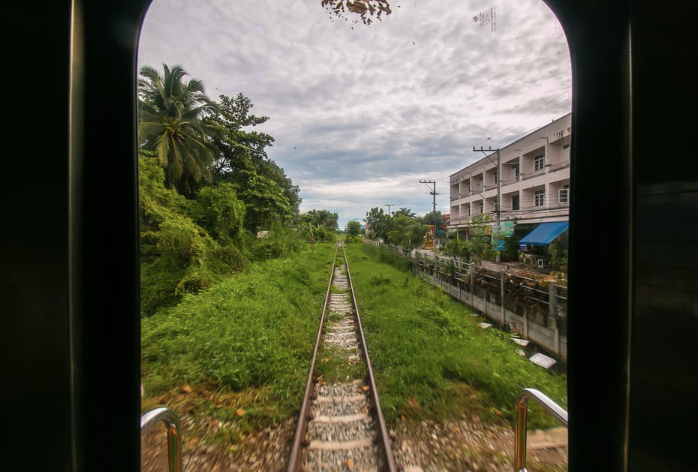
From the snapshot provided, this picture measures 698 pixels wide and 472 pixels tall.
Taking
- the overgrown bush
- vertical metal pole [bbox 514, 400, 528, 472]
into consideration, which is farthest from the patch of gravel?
the overgrown bush

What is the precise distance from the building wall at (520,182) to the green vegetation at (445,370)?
213 cm

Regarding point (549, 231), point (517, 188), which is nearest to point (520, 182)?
point (517, 188)

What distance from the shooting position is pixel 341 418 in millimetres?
3145

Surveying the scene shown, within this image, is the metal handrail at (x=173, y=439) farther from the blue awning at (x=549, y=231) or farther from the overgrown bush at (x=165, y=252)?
the overgrown bush at (x=165, y=252)

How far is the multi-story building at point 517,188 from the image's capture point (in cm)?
235

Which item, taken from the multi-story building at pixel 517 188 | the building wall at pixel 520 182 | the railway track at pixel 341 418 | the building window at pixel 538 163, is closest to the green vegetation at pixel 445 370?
the railway track at pixel 341 418

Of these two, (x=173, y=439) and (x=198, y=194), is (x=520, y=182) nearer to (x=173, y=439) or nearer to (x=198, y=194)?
(x=173, y=439)

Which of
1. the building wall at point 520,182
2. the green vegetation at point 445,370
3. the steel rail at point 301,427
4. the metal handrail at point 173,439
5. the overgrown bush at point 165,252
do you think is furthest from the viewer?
the overgrown bush at point 165,252

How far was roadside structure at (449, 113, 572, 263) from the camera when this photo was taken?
2.43 metres

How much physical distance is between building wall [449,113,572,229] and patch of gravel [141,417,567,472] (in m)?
2.16

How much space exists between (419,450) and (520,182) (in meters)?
4.25

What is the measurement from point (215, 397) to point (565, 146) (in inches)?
163
